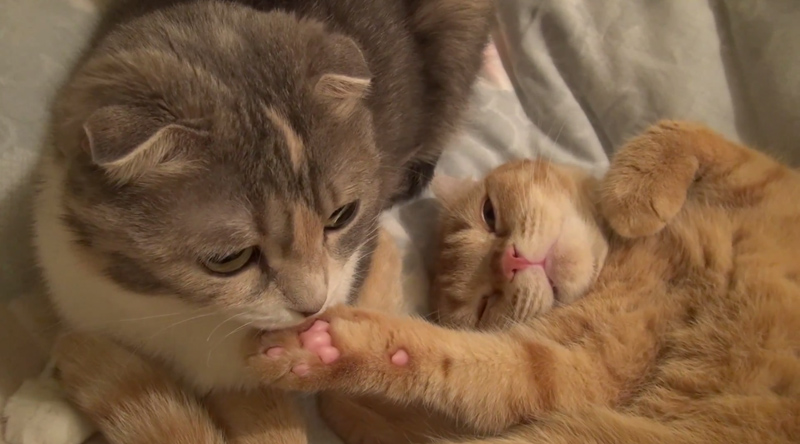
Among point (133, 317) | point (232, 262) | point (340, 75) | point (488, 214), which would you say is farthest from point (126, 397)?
point (488, 214)

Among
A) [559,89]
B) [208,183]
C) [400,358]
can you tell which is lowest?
[400,358]

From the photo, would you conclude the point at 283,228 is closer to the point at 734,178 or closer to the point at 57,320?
the point at 57,320

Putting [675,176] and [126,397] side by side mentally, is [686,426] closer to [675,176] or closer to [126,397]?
[675,176]

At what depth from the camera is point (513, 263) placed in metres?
1.22

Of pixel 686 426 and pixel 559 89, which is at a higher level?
pixel 559 89

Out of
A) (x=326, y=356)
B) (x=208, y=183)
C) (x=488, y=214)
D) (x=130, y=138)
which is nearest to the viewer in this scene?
(x=130, y=138)

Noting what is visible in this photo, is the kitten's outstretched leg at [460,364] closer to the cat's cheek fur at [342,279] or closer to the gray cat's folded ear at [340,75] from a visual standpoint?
the cat's cheek fur at [342,279]

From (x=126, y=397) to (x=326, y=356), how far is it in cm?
34

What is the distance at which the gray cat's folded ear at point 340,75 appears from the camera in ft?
3.09

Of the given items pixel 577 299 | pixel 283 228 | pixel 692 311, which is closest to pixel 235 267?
pixel 283 228

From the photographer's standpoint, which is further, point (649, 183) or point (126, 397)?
point (649, 183)

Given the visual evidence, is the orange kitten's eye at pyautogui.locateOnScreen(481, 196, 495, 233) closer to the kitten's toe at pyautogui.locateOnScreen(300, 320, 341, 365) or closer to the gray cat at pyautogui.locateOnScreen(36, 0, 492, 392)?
the gray cat at pyautogui.locateOnScreen(36, 0, 492, 392)

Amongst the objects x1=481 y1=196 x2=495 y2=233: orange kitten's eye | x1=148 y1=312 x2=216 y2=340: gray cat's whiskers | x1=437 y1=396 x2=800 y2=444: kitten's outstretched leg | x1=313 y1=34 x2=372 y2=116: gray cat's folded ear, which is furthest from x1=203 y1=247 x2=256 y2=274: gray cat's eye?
x1=481 y1=196 x2=495 y2=233: orange kitten's eye

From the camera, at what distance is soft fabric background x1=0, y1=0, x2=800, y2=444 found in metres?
1.27
